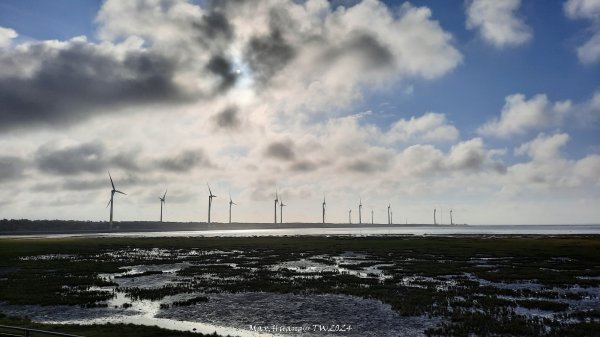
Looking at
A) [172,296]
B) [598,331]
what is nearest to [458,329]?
[598,331]

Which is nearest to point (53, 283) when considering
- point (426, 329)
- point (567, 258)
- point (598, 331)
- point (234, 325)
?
point (234, 325)

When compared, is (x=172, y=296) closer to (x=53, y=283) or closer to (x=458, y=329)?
(x=53, y=283)

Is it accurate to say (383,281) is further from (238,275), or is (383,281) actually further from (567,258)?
(567,258)

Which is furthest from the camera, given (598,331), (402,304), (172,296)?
(172,296)

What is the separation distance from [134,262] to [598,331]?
5905 centimetres

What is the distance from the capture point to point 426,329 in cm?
2636

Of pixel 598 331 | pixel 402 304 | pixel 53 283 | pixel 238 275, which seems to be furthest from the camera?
pixel 238 275

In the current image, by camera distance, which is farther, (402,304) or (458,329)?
(402,304)

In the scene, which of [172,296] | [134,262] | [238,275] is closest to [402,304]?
[172,296]

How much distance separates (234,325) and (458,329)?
1349 cm

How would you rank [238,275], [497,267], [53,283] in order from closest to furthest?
[53,283] → [238,275] → [497,267]

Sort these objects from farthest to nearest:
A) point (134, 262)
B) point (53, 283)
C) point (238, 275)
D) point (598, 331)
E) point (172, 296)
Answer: point (134, 262) < point (238, 275) < point (53, 283) < point (172, 296) < point (598, 331)

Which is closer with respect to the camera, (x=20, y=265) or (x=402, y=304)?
(x=402, y=304)

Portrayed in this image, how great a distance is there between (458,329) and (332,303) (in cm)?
1123
